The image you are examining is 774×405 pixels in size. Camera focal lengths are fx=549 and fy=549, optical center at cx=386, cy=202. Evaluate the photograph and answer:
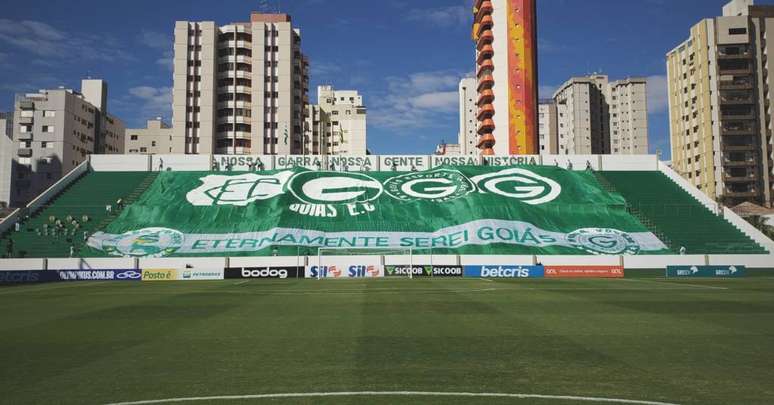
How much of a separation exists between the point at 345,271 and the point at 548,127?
5810 inches

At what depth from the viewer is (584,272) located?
1908 inches

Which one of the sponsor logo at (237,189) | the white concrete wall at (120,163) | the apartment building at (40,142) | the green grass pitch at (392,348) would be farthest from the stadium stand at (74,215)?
the apartment building at (40,142)

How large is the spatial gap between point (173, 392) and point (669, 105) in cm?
14086

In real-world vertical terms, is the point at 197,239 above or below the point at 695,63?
below

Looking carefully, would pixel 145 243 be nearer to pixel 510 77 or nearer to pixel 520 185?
pixel 520 185

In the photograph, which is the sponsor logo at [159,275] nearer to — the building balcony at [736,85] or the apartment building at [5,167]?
the apartment building at [5,167]

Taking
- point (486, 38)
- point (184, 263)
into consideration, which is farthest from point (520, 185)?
point (486, 38)

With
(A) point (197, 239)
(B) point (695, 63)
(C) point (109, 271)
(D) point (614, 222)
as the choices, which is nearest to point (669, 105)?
(B) point (695, 63)

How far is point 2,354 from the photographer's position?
598 inches

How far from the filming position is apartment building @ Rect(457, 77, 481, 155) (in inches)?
7495

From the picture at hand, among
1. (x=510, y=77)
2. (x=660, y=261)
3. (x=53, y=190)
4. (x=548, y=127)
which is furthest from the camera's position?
(x=548, y=127)

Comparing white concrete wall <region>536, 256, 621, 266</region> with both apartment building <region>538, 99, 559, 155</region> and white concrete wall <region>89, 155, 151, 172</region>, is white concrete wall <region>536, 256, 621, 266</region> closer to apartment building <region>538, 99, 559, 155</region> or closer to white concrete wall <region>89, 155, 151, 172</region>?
white concrete wall <region>89, 155, 151, 172</region>

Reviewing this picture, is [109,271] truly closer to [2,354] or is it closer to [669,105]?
[2,354]

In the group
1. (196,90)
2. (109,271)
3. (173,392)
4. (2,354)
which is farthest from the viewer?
(196,90)
